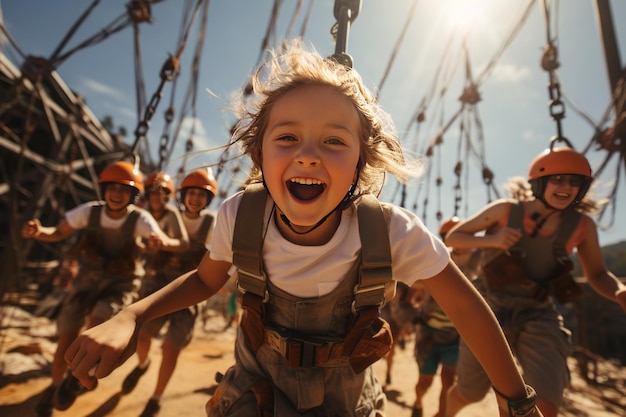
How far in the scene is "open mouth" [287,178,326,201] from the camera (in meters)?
1.29

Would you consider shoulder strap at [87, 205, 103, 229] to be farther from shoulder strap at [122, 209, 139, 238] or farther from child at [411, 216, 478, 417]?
child at [411, 216, 478, 417]

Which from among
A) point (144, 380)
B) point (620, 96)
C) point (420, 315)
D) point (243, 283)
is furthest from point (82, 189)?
point (620, 96)

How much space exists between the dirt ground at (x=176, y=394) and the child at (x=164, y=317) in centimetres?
22

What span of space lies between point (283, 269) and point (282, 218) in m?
0.23

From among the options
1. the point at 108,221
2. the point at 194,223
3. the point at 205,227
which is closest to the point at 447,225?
the point at 205,227

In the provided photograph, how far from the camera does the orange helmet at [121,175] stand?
3359 mm

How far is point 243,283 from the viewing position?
1.39 m

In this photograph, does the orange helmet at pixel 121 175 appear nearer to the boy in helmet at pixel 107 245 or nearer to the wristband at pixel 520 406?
the boy in helmet at pixel 107 245

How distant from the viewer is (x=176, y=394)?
3.90m

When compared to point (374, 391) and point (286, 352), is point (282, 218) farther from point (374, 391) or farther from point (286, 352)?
point (374, 391)

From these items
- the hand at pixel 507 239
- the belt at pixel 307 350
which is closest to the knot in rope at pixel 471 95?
the hand at pixel 507 239

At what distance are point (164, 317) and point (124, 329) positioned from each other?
284 centimetres

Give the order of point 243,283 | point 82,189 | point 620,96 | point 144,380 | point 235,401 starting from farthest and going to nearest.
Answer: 1. point 82,189
2. point 144,380
3. point 620,96
4. point 243,283
5. point 235,401

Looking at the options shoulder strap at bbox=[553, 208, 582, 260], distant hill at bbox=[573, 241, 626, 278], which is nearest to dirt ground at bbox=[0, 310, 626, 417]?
Result: shoulder strap at bbox=[553, 208, 582, 260]
